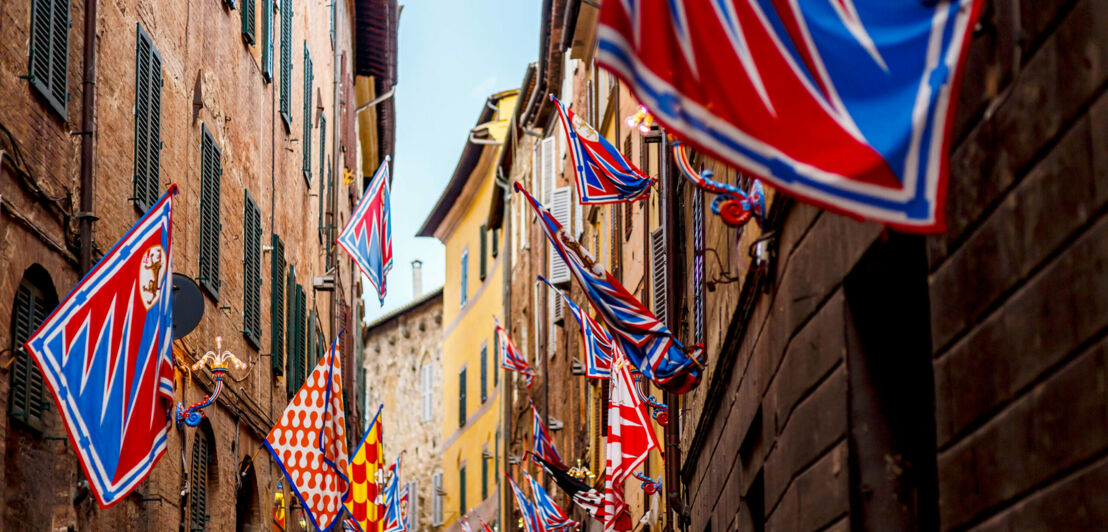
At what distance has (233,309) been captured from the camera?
1700cm

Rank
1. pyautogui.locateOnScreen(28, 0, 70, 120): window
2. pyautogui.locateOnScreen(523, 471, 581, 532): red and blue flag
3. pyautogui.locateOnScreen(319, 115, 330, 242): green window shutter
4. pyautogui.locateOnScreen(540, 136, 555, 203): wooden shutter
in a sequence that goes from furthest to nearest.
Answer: pyautogui.locateOnScreen(540, 136, 555, 203): wooden shutter → pyautogui.locateOnScreen(319, 115, 330, 242): green window shutter → pyautogui.locateOnScreen(523, 471, 581, 532): red and blue flag → pyautogui.locateOnScreen(28, 0, 70, 120): window

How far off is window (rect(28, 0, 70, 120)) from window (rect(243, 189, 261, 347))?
282 inches

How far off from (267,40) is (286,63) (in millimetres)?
1768

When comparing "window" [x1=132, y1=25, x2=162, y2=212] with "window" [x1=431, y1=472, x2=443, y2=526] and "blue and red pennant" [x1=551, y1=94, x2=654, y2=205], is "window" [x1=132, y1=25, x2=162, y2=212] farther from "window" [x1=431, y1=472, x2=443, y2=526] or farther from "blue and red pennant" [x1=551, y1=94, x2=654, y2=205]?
"window" [x1=431, y1=472, x2=443, y2=526]

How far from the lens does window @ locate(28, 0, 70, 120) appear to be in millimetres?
10094

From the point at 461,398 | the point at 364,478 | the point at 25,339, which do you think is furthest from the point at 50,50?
the point at 461,398

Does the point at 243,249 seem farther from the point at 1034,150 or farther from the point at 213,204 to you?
the point at 1034,150

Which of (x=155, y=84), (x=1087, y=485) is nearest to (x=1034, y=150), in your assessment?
(x=1087, y=485)

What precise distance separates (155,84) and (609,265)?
12.4 metres

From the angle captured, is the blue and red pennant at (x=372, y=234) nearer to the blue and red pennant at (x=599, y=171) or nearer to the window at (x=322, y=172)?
the blue and red pennant at (x=599, y=171)

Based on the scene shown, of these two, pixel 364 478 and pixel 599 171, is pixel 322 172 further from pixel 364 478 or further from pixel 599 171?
pixel 599 171

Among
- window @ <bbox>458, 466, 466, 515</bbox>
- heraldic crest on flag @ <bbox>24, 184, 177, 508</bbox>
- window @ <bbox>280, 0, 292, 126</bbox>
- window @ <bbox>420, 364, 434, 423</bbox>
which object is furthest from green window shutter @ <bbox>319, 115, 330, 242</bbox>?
window @ <bbox>420, 364, 434, 423</bbox>

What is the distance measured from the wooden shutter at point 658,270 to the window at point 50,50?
23.2 ft

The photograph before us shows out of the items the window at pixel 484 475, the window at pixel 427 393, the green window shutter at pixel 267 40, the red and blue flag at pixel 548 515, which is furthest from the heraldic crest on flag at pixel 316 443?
the window at pixel 427 393
